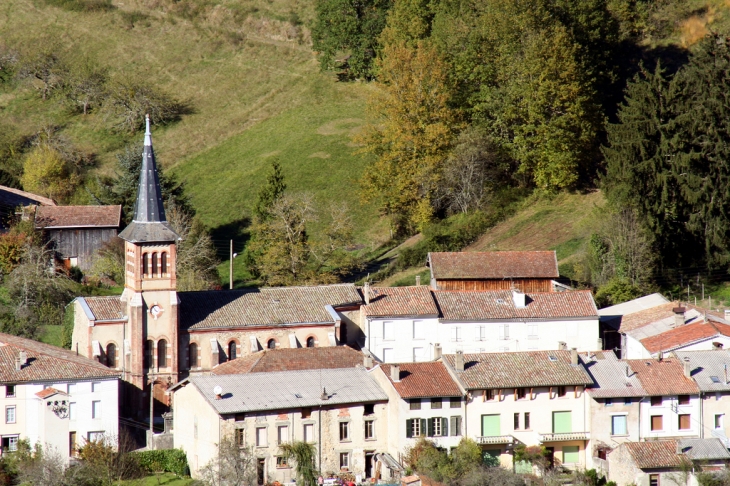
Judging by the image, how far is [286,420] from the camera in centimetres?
5500

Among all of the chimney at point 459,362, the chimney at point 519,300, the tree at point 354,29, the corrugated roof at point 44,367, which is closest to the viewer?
the corrugated roof at point 44,367

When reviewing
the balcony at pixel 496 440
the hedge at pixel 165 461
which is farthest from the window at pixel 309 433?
the balcony at pixel 496 440

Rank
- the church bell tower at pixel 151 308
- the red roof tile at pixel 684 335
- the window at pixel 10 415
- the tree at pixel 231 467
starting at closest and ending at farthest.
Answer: the tree at pixel 231 467 < the window at pixel 10 415 < the red roof tile at pixel 684 335 < the church bell tower at pixel 151 308

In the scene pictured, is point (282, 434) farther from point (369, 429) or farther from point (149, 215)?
point (149, 215)

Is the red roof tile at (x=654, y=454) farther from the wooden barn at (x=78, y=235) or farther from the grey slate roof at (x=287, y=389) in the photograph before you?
the wooden barn at (x=78, y=235)

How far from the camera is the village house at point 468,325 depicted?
217ft

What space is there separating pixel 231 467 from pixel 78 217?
38035 millimetres

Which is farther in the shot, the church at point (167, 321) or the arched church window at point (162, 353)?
the arched church window at point (162, 353)

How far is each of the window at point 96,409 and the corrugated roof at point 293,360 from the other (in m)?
5.94

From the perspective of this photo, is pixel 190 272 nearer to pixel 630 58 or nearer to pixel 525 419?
pixel 525 419

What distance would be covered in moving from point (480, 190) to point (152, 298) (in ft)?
106

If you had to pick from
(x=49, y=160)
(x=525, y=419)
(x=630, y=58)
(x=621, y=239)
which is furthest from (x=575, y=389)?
(x=49, y=160)

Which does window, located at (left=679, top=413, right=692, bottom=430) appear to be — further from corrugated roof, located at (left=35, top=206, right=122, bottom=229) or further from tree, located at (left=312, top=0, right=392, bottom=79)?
tree, located at (left=312, top=0, right=392, bottom=79)

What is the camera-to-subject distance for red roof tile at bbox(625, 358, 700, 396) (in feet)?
187
